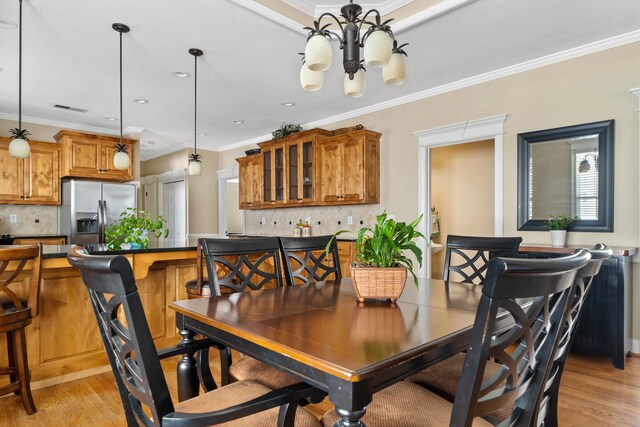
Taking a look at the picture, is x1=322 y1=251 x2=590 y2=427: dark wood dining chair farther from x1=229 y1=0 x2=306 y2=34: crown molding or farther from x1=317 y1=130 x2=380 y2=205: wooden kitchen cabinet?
x1=317 y1=130 x2=380 y2=205: wooden kitchen cabinet

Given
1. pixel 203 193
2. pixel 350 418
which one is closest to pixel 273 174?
pixel 203 193

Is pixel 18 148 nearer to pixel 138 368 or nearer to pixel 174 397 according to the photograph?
pixel 174 397

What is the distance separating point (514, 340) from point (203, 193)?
283 inches

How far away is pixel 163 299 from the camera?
10.2 ft

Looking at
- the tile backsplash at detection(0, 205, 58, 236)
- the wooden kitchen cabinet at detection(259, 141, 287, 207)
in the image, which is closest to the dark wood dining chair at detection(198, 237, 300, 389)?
the wooden kitchen cabinet at detection(259, 141, 287, 207)

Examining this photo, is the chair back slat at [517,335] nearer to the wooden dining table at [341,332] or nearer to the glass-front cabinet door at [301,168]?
the wooden dining table at [341,332]

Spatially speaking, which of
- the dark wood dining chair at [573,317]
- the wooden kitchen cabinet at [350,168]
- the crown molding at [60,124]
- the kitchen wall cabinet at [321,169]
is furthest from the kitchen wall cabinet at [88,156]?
the dark wood dining chair at [573,317]

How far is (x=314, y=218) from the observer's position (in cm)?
573

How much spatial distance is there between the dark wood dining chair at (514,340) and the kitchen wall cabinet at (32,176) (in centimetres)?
589

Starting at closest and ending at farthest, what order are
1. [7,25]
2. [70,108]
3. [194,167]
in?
[7,25] < [194,167] < [70,108]

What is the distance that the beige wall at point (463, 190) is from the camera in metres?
5.44

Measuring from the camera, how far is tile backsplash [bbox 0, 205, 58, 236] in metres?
5.32

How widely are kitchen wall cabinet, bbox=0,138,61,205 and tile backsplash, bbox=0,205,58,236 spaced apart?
0.21 metres

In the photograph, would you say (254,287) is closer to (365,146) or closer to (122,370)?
(122,370)
